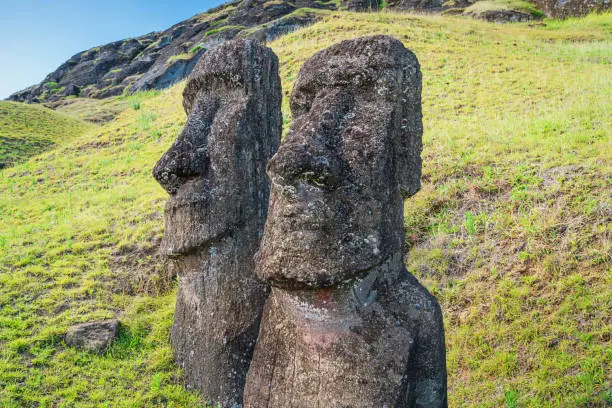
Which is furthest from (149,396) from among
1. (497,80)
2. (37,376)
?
(497,80)

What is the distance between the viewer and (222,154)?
3.90 metres

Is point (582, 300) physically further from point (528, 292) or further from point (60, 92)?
point (60, 92)

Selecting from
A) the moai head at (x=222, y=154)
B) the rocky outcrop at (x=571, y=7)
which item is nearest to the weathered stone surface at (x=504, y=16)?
the rocky outcrop at (x=571, y=7)

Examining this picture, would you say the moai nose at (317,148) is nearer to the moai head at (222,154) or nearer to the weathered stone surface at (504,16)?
the moai head at (222,154)

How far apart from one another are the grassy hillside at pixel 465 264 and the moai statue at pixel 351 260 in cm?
192

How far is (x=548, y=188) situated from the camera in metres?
6.38

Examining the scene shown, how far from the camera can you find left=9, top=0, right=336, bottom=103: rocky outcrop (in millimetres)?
38094

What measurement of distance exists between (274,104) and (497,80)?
35.3 ft

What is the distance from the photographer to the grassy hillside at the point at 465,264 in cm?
439

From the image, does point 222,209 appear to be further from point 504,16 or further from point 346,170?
point 504,16

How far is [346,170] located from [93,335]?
3889mm

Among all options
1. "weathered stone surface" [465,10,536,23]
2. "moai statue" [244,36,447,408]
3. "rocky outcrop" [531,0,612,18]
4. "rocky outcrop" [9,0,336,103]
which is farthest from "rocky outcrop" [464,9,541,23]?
"moai statue" [244,36,447,408]

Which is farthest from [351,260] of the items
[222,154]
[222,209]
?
[222,154]

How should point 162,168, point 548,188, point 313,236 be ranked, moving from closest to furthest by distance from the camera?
point 313,236 < point 162,168 < point 548,188
